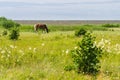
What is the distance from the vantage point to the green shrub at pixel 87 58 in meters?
11.3

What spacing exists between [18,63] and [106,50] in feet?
12.6

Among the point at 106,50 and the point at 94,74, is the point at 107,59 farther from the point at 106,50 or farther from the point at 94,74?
the point at 94,74

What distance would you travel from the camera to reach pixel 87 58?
450 inches

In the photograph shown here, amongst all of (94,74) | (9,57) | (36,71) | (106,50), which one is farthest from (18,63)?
(106,50)

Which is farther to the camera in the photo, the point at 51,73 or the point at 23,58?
the point at 23,58

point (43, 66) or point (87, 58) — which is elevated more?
point (87, 58)

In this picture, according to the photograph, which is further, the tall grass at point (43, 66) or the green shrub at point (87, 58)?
the green shrub at point (87, 58)

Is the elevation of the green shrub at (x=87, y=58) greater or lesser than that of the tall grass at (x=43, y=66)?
greater

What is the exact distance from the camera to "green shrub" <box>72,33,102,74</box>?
11.3 metres

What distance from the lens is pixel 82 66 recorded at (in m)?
11.4

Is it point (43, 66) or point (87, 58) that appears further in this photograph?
point (43, 66)

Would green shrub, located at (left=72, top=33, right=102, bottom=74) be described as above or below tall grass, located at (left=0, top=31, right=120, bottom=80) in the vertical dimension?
above

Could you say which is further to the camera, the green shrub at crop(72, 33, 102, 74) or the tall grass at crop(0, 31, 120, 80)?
the green shrub at crop(72, 33, 102, 74)

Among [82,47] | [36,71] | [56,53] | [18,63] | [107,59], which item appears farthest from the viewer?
[56,53]
